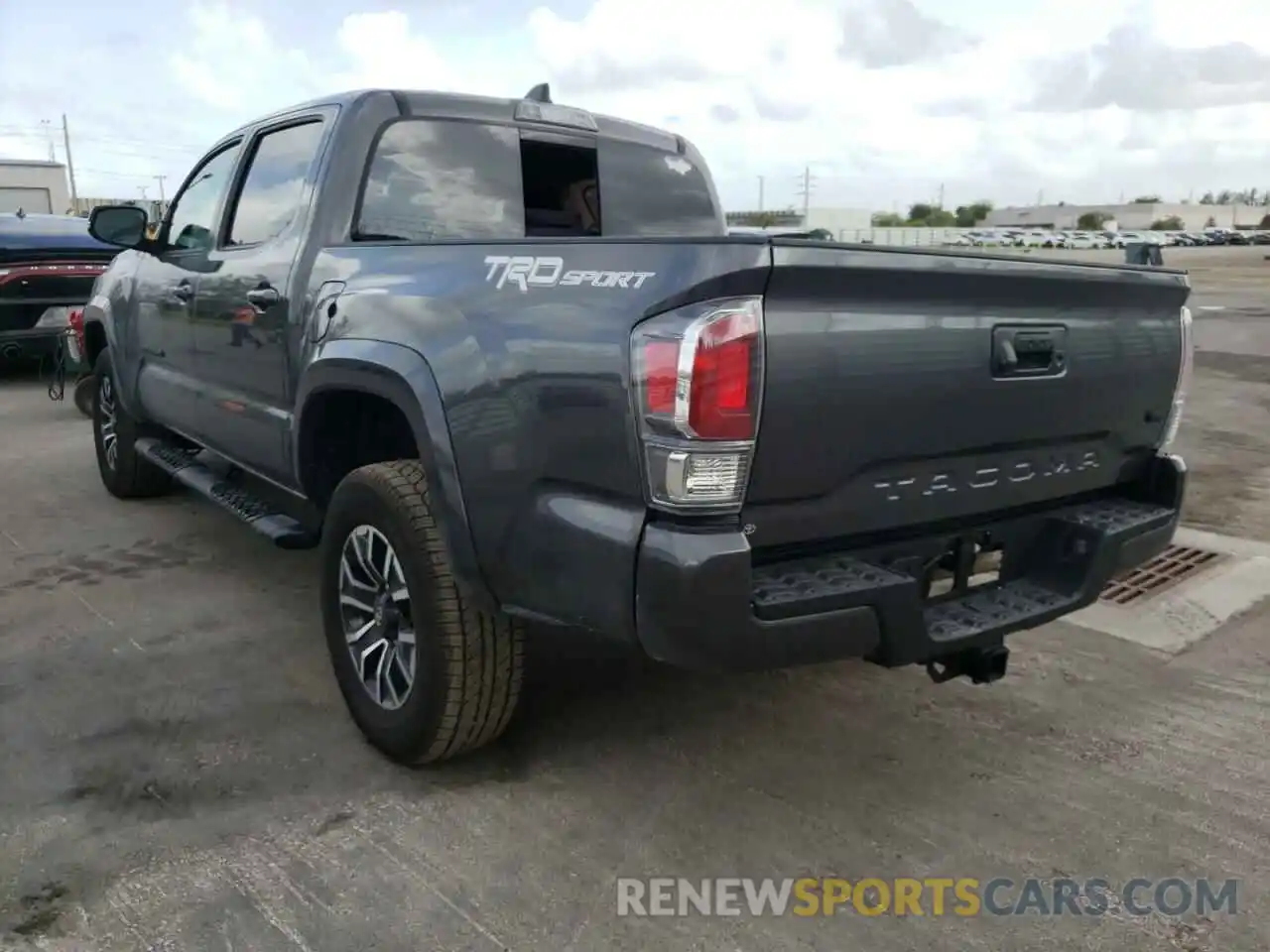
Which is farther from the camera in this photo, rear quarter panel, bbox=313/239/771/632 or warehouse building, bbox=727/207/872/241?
warehouse building, bbox=727/207/872/241

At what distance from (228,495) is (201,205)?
4.99 ft

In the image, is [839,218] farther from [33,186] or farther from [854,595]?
[33,186]

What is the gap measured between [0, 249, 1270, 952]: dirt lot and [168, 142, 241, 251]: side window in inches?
66.5

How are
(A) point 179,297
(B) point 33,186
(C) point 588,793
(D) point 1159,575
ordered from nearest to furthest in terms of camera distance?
(C) point 588,793 < (A) point 179,297 < (D) point 1159,575 < (B) point 33,186

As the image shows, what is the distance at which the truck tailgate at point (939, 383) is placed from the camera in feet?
7.62

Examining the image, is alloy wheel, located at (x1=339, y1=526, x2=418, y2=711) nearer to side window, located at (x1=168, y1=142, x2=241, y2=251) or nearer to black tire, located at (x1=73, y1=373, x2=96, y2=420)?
side window, located at (x1=168, y1=142, x2=241, y2=251)

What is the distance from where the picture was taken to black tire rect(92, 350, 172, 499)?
596cm

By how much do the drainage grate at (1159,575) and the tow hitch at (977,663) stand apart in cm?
188

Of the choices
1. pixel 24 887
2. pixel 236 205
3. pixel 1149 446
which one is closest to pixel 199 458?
pixel 236 205

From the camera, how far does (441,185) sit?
12.3 feet

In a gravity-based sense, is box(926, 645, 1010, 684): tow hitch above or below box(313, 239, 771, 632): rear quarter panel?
below

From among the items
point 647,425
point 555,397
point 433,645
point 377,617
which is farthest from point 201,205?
point 647,425

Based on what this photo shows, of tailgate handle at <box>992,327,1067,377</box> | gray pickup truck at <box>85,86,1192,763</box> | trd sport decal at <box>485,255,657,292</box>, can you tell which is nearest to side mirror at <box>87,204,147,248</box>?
gray pickup truck at <box>85,86,1192,763</box>

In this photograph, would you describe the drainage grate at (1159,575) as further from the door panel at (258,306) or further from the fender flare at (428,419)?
the door panel at (258,306)
